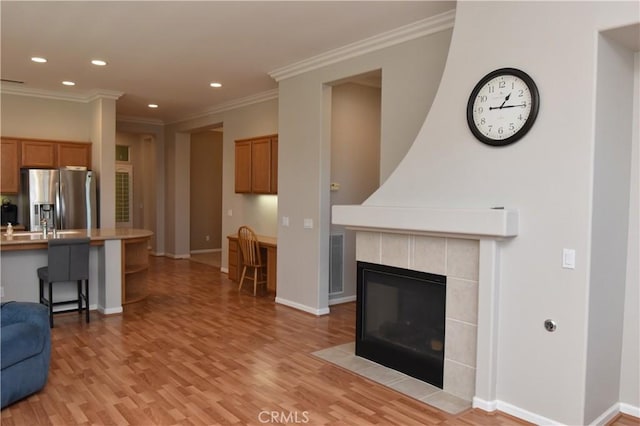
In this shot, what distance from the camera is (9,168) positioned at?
7.15 meters

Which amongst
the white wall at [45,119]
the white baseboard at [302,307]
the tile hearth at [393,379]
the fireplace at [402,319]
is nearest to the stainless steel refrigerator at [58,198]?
the white wall at [45,119]

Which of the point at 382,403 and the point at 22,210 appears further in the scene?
the point at 22,210

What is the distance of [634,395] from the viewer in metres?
3.13

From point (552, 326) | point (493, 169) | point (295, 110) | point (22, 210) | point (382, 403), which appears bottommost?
point (382, 403)

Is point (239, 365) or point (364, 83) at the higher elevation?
point (364, 83)

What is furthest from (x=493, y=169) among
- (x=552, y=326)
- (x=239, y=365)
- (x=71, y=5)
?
(x=71, y=5)

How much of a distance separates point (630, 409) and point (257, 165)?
554 cm

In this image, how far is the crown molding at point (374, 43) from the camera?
408 centimetres

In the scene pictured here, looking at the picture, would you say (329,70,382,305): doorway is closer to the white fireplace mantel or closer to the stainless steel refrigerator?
the white fireplace mantel

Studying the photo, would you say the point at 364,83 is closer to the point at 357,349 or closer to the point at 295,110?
the point at 295,110

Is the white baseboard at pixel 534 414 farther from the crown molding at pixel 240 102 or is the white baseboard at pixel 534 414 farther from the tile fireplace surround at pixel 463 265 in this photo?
the crown molding at pixel 240 102

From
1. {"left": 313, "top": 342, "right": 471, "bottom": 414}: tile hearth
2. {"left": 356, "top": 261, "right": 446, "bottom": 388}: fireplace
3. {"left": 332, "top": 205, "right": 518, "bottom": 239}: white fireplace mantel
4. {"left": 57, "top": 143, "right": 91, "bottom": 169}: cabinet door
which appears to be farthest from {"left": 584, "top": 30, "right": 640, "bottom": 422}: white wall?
{"left": 57, "top": 143, "right": 91, "bottom": 169}: cabinet door

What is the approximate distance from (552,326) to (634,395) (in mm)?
876

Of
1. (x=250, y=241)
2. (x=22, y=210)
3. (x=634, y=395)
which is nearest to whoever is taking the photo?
(x=634, y=395)
